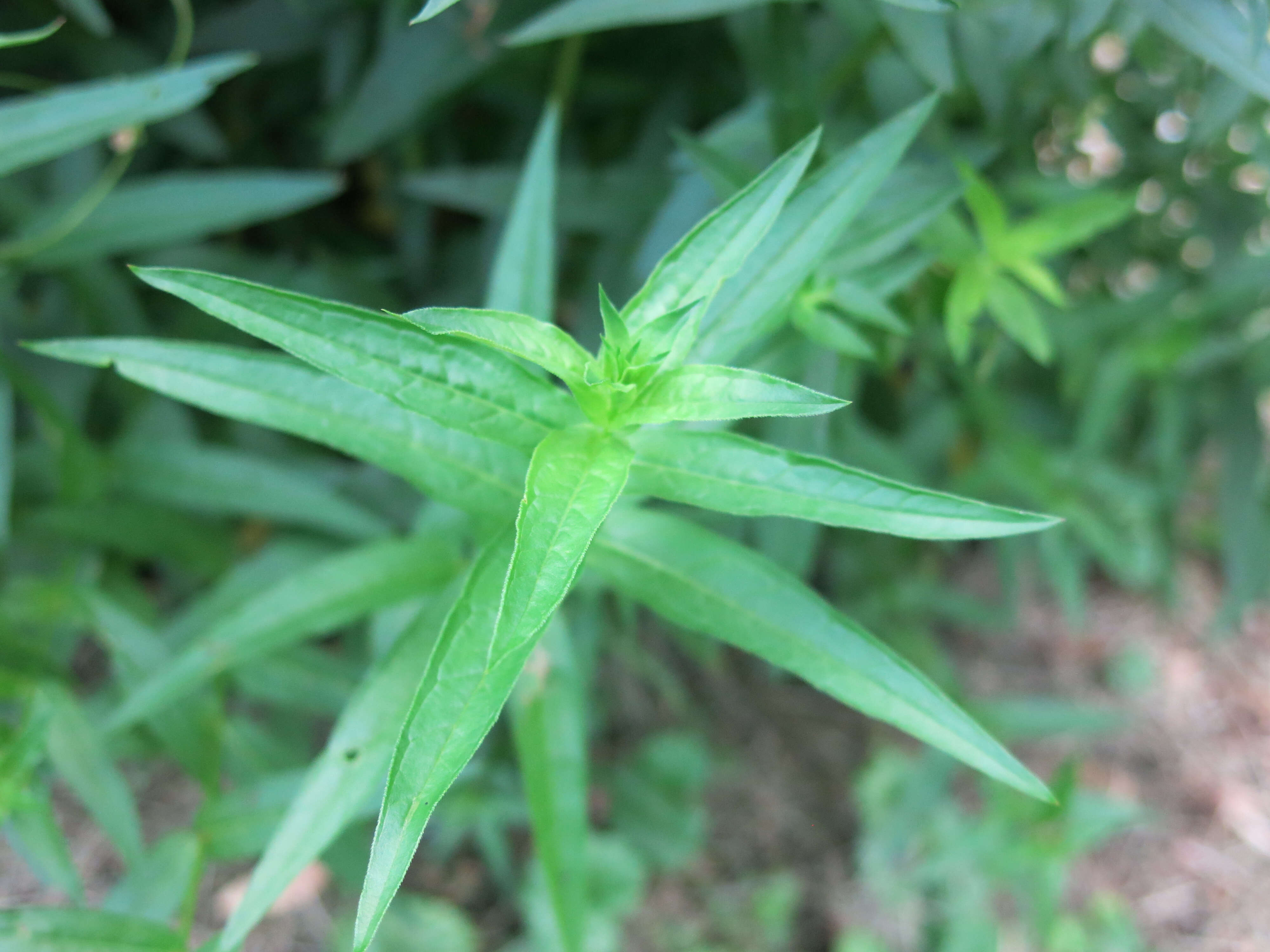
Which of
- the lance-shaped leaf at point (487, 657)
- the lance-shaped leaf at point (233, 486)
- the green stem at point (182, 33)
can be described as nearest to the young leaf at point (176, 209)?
the green stem at point (182, 33)

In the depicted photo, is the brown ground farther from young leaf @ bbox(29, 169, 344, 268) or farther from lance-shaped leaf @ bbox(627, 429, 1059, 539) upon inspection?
lance-shaped leaf @ bbox(627, 429, 1059, 539)

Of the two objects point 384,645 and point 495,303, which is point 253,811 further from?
point 495,303

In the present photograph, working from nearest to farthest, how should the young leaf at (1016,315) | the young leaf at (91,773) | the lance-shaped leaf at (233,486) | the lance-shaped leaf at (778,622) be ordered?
1. the lance-shaped leaf at (778,622)
2. the young leaf at (1016,315)
3. the young leaf at (91,773)
4. the lance-shaped leaf at (233,486)

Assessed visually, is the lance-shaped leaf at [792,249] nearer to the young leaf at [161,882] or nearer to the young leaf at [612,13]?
the young leaf at [612,13]

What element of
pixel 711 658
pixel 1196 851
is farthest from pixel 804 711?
pixel 1196 851

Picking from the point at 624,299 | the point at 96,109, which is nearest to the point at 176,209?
the point at 96,109

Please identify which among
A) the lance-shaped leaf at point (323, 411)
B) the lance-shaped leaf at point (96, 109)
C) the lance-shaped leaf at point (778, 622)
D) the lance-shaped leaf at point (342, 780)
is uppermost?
the lance-shaped leaf at point (96, 109)

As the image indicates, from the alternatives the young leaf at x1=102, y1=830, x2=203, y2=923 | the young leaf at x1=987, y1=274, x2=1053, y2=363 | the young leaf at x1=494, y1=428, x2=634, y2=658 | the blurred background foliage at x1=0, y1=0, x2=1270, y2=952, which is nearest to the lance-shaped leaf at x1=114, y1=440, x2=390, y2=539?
the blurred background foliage at x1=0, y1=0, x2=1270, y2=952
